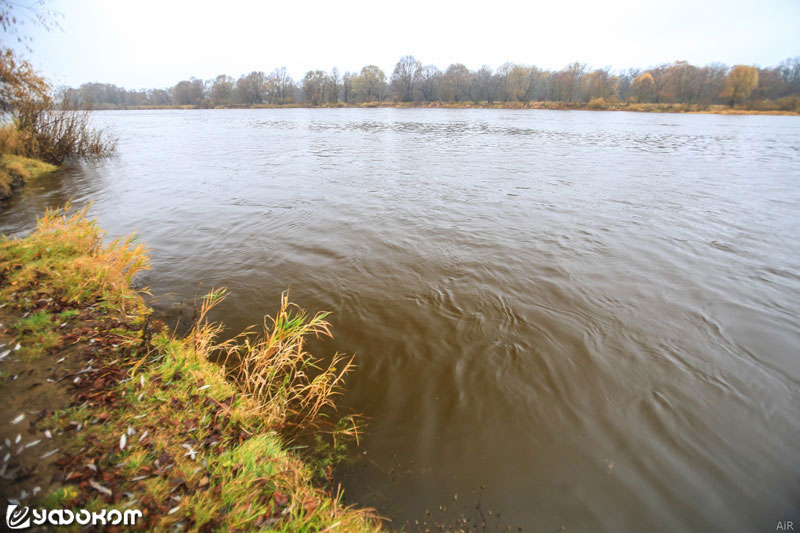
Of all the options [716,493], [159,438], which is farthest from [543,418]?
[159,438]

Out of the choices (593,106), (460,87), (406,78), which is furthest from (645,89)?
(406,78)

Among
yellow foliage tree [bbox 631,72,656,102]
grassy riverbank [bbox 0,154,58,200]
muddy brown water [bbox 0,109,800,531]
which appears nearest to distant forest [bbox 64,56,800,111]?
yellow foliage tree [bbox 631,72,656,102]

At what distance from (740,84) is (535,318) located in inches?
3724

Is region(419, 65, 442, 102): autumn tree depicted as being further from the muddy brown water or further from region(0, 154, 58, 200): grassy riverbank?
the muddy brown water

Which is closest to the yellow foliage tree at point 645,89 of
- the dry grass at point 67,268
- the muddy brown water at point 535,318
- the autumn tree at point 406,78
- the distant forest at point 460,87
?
the distant forest at point 460,87

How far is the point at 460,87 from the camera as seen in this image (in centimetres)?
9881

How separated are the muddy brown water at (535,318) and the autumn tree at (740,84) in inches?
3032

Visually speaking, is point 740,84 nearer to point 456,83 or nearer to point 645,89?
point 645,89

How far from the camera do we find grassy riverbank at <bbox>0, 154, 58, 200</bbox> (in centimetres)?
1210

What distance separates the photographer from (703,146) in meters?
22.8

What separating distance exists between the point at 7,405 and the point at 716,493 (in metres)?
6.69

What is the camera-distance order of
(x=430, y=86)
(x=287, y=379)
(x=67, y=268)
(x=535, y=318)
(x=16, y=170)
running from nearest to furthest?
(x=287, y=379) → (x=67, y=268) → (x=535, y=318) → (x=16, y=170) → (x=430, y=86)

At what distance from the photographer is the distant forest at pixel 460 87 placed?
72562mm

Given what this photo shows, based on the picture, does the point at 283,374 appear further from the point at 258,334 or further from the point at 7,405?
the point at 7,405
